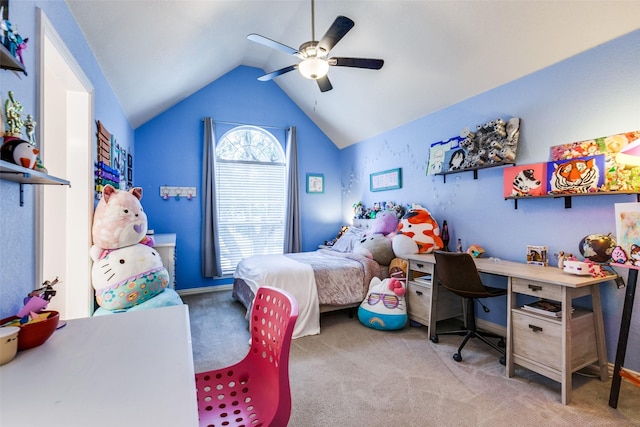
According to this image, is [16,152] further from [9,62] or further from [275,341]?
[275,341]

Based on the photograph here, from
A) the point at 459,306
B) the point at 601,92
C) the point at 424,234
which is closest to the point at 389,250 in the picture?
the point at 424,234

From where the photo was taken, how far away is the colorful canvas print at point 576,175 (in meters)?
2.22

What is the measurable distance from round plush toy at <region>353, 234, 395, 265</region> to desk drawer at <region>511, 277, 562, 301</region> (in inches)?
59.7

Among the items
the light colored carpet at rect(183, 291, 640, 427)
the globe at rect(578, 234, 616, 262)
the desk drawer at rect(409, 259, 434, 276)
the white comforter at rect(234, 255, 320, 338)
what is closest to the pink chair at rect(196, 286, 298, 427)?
the light colored carpet at rect(183, 291, 640, 427)

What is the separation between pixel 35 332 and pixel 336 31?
247cm

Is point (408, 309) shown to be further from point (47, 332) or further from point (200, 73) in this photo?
point (200, 73)

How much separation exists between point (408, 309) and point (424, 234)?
2.75 ft

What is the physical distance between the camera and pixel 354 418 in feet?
5.94

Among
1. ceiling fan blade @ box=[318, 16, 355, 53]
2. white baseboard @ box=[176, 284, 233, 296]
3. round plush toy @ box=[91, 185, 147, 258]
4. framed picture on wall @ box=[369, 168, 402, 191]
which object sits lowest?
white baseboard @ box=[176, 284, 233, 296]

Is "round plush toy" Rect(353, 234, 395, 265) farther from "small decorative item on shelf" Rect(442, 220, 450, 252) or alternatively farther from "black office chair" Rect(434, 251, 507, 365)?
"black office chair" Rect(434, 251, 507, 365)

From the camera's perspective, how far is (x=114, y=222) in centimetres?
218

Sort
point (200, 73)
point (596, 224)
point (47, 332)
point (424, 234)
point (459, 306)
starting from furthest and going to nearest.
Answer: point (200, 73) → point (424, 234) → point (459, 306) → point (596, 224) → point (47, 332)

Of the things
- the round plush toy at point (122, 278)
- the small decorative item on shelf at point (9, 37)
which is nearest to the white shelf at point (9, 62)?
the small decorative item on shelf at point (9, 37)

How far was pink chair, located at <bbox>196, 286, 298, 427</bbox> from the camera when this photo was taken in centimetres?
106
